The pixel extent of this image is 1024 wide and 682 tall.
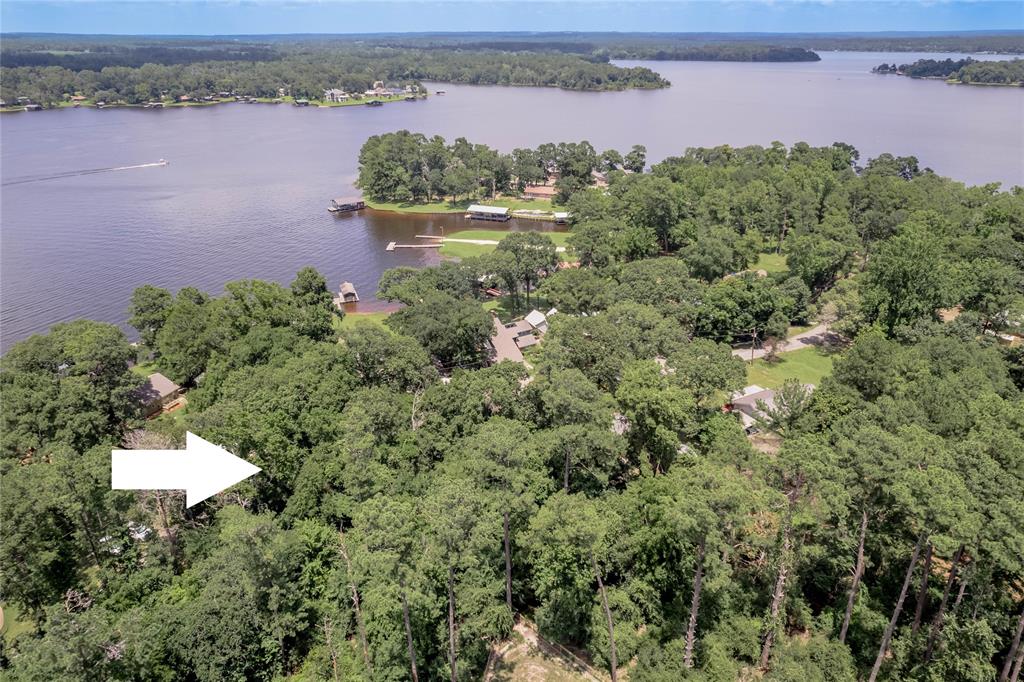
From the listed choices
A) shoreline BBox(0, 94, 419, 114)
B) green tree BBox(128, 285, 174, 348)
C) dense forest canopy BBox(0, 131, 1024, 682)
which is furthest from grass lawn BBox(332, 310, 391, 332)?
shoreline BBox(0, 94, 419, 114)

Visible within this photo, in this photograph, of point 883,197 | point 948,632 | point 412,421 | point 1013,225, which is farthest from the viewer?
point 883,197

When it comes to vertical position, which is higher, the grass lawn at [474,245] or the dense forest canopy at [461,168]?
the dense forest canopy at [461,168]

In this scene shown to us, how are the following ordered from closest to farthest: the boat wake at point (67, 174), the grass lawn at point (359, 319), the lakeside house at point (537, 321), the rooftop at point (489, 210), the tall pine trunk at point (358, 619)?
the tall pine trunk at point (358, 619) → the lakeside house at point (537, 321) → the grass lawn at point (359, 319) → the rooftop at point (489, 210) → the boat wake at point (67, 174)

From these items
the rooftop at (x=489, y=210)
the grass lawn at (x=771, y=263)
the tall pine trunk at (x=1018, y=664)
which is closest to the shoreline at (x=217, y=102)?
the rooftop at (x=489, y=210)

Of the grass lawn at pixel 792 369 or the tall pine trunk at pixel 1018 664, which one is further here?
the grass lawn at pixel 792 369

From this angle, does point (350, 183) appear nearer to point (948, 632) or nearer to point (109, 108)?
point (948, 632)

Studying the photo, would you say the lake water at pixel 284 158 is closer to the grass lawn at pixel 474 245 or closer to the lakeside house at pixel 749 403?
the grass lawn at pixel 474 245

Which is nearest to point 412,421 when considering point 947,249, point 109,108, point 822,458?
point 822,458
